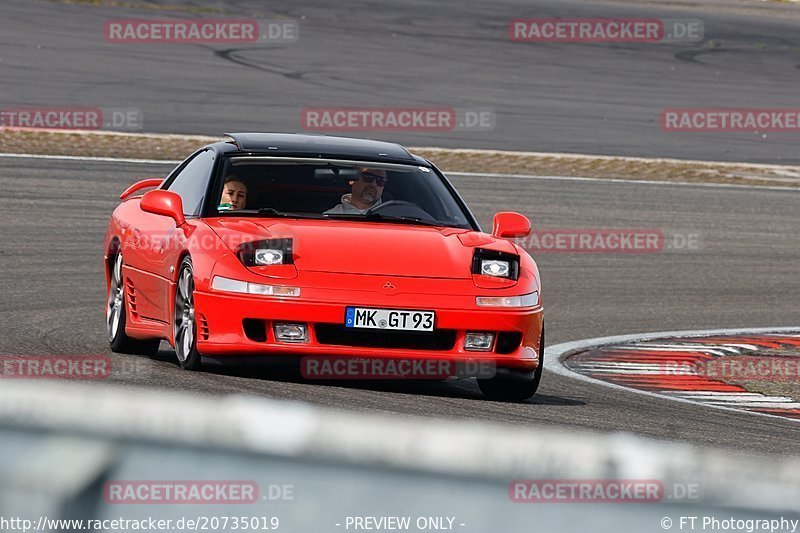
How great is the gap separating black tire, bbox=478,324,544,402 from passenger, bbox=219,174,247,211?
1.50 m

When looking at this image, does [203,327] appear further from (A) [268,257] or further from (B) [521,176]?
(B) [521,176]

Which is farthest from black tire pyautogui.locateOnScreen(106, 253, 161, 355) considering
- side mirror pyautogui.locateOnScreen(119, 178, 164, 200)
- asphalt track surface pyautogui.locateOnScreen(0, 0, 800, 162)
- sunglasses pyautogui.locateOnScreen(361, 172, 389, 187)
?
asphalt track surface pyautogui.locateOnScreen(0, 0, 800, 162)

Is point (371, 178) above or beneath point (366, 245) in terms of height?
above

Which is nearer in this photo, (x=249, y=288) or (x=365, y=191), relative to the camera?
(x=249, y=288)

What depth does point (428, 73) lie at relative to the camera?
2928 cm

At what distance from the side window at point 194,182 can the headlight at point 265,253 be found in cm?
85

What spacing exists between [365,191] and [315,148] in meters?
0.40

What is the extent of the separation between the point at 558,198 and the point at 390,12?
63.3ft

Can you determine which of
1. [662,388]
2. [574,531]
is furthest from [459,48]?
[574,531]

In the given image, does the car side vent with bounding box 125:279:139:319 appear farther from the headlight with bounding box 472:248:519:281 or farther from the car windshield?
the headlight with bounding box 472:248:519:281

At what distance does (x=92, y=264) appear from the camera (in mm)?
13055

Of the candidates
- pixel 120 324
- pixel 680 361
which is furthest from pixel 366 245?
pixel 680 361

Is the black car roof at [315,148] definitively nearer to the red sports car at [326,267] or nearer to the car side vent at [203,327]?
the red sports car at [326,267]

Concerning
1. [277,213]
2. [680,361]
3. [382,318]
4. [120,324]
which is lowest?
[680,361]
